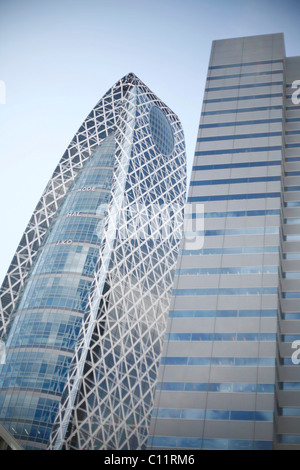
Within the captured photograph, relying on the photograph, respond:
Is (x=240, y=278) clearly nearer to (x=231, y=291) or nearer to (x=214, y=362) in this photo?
(x=231, y=291)

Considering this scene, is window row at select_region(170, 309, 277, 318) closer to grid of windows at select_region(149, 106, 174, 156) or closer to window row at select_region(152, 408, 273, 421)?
window row at select_region(152, 408, 273, 421)

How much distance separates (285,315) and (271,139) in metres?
28.2

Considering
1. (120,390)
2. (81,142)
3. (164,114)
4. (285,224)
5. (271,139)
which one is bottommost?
(120,390)

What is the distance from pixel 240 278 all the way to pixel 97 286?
155 feet

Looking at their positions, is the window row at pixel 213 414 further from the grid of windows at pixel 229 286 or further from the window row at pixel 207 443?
the window row at pixel 207 443

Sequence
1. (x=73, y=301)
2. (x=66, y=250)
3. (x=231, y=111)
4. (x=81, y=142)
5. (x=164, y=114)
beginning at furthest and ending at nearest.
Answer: (x=164, y=114) < (x=81, y=142) < (x=66, y=250) < (x=73, y=301) < (x=231, y=111)

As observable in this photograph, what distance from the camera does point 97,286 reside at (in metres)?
112

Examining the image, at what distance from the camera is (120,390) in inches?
4144

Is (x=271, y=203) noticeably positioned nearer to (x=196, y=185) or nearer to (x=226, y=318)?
(x=196, y=185)

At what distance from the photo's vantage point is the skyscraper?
10062 cm

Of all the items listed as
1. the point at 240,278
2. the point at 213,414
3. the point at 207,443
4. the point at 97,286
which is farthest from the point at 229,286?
the point at 97,286

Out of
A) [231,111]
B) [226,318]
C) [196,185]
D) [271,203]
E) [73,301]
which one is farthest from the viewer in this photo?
[73,301]
